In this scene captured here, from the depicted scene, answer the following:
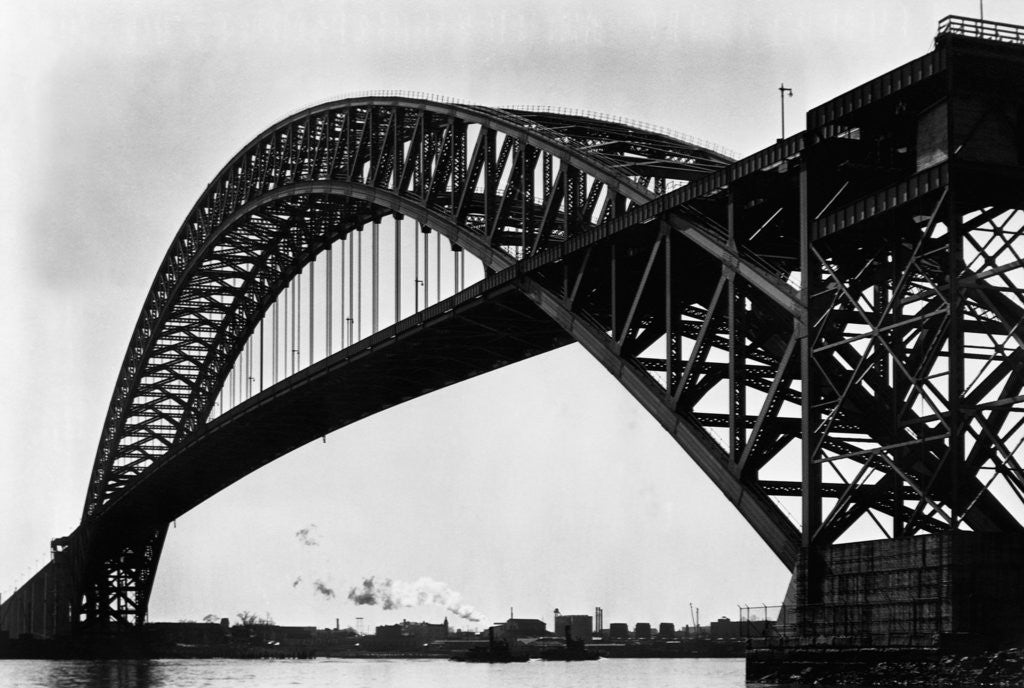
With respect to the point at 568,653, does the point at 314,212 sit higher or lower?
higher

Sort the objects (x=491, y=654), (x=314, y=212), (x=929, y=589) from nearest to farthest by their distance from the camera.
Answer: (x=929, y=589)
(x=314, y=212)
(x=491, y=654)

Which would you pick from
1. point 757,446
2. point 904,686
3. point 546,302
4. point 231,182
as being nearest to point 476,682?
point 231,182

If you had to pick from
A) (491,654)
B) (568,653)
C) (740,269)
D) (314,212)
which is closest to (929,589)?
(740,269)

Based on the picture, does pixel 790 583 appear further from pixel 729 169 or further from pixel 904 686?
pixel 729 169

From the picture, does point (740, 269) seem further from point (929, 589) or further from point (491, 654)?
point (491, 654)

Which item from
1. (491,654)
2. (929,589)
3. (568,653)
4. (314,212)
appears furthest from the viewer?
(568,653)

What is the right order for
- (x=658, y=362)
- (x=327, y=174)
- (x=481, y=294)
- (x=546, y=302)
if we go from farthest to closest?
(x=327, y=174)
(x=481, y=294)
(x=546, y=302)
(x=658, y=362)

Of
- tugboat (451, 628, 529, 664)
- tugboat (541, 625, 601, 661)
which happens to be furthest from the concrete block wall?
tugboat (541, 625, 601, 661)

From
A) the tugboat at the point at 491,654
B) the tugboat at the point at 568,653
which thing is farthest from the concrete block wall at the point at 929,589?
the tugboat at the point at 568,653

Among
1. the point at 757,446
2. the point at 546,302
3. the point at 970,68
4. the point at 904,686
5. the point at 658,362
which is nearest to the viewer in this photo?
the point at 904,686

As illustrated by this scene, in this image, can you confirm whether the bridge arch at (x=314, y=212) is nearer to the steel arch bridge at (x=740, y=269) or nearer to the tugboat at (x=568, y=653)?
the steel arch bridge at (x=740, y=269)

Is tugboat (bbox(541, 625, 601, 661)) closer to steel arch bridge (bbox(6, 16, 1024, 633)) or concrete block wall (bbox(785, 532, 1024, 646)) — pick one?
steel arch bridge (bbox(6, 16, 1024, 633))
